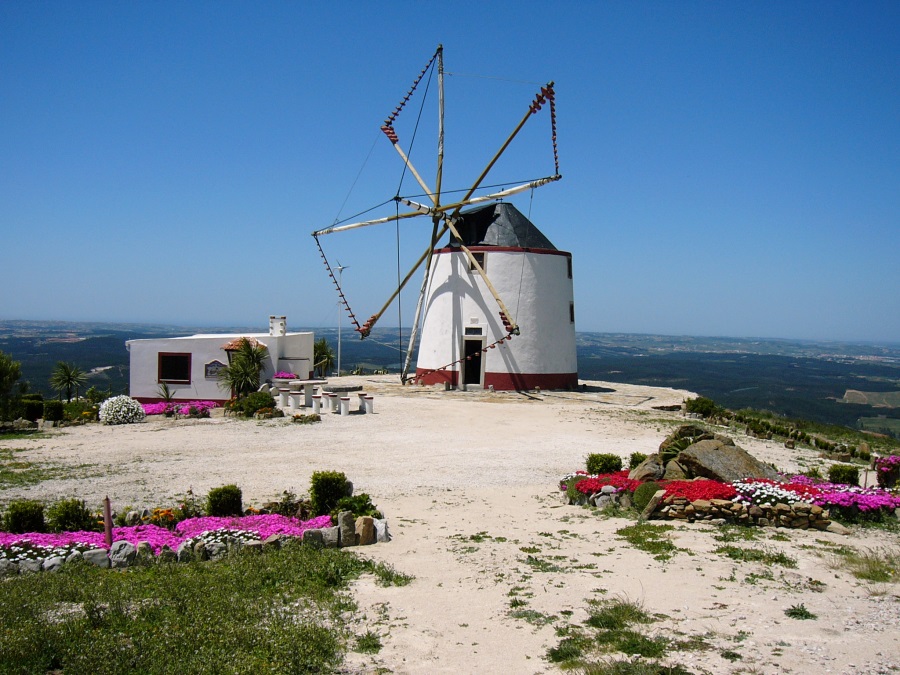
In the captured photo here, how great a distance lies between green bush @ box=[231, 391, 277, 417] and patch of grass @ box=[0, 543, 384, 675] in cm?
1600

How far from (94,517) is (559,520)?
7559 millimetres

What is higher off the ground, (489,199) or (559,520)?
(489,199)

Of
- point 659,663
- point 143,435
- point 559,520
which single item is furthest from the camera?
point 143,435

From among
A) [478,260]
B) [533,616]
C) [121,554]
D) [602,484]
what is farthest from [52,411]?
[533,616]

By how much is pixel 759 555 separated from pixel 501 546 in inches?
139

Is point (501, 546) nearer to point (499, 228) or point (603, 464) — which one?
point (603, 464)

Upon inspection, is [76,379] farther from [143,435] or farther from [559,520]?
[559,520]

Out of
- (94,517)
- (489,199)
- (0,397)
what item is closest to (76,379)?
(0,397)

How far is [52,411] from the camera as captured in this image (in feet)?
79.4

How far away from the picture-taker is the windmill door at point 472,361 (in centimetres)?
3312

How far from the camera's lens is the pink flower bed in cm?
998

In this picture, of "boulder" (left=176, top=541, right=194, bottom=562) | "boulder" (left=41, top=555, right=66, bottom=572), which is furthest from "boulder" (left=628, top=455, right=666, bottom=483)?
"boulder" (left=41, top=555, right=66, bottom=572)

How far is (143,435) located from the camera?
21406 millimetres

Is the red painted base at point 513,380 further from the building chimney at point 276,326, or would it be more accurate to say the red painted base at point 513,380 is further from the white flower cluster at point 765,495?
the white flower cluster at point 765,495
